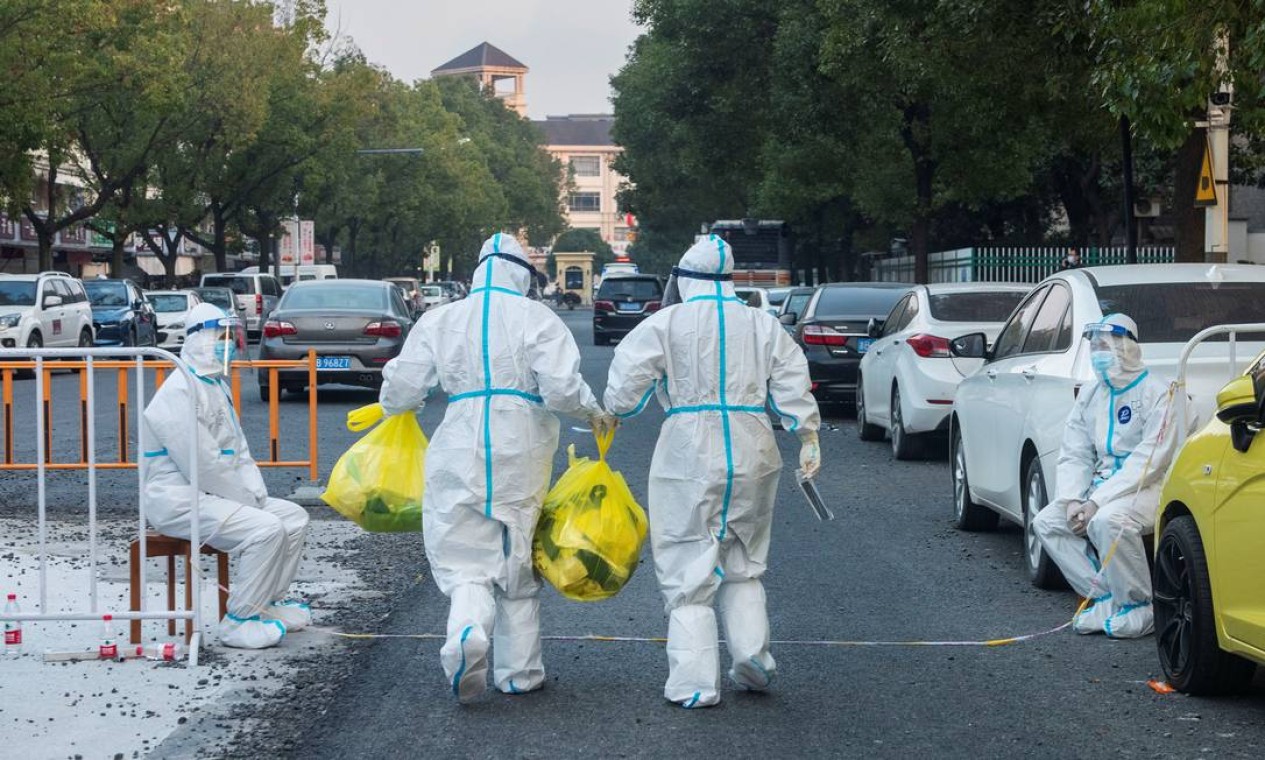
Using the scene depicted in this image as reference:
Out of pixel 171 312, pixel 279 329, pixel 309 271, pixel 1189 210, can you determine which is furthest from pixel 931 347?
pixel 309 271

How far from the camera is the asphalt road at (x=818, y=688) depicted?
19.4ft

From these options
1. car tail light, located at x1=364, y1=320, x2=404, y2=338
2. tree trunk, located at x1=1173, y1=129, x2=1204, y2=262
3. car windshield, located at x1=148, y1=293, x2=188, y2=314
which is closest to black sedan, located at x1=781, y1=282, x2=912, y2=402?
tree trunk, located at x1=1173, y1=129, x2=1204, y2=262

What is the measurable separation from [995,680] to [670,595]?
141 centimetres

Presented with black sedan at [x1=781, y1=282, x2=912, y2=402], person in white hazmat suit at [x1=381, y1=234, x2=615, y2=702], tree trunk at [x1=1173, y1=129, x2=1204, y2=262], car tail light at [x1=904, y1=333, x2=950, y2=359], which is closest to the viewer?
person in white hazmat suit at [x1=381, y1=234, x2=615, y2=702]

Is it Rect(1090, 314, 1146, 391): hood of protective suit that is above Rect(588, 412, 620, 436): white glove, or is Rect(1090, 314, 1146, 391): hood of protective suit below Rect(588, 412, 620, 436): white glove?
above

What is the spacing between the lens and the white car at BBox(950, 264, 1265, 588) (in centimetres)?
861

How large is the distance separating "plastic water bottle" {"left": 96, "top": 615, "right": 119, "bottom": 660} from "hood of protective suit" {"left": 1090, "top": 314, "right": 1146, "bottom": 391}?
14.3ft

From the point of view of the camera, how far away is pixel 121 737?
234 inches

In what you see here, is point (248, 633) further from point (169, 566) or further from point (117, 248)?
point (117, 248)

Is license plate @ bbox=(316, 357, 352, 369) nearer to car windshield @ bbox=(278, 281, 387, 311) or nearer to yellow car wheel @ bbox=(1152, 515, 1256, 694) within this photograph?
car windshield @ bbox=(278, 281, 387, 311)

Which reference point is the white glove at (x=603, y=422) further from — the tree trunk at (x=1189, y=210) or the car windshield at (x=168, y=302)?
the car windshield at (x=168, y=302)

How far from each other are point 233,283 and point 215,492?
42356mm

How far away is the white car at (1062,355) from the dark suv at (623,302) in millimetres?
32358

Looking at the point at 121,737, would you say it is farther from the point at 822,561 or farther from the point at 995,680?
the point at 822,561
